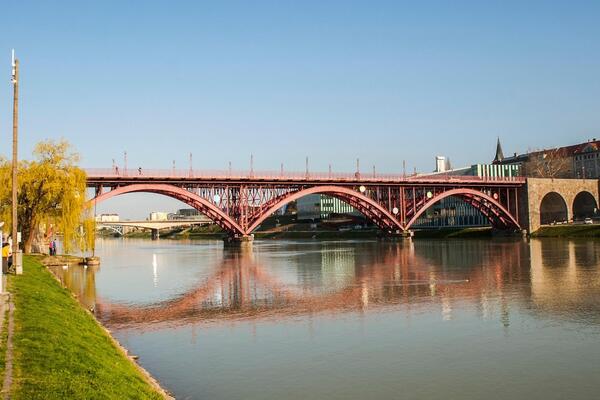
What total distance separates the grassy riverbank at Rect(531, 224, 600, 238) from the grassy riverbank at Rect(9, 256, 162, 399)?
84062 mm

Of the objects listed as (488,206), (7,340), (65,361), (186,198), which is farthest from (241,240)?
(65,361)

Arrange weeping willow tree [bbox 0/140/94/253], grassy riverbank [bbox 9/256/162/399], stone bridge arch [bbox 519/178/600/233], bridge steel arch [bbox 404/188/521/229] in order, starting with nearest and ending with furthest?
grassy riverbank [bbox 9/256/162/399]
weeping willow tree [bbox 0/140/94/253]
bridge steel arch [bbox 404/188/521/229]
stone bridge arch [bbox 519/178/600/233]

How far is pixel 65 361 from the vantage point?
12.9 m

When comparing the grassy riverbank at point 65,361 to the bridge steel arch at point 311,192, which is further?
the bridge steel arch at point 311,192

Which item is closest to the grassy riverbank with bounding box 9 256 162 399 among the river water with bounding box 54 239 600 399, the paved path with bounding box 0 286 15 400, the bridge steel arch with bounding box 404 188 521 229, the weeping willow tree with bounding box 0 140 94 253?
the paved path with bounding box 0 286 15 400

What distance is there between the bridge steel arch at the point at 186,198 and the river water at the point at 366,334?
105 feet

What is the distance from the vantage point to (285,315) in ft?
80.5

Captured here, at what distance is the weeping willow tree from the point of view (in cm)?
4612

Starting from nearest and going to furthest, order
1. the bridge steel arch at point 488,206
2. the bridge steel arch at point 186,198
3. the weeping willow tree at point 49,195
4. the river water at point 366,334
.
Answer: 1. the river water at point 366,334
2. the weeping willow tree at point 49,195
3. the bridge steel arch at point 186,198
4. the bridge steel arch at point 488,206

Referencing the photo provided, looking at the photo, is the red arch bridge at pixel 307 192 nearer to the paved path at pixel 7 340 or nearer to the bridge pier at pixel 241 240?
the bridge pier at pixel 241 240

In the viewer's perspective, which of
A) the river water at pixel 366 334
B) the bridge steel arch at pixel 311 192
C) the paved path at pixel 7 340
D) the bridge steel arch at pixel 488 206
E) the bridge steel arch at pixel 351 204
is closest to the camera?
the paved path at pixel 7 340

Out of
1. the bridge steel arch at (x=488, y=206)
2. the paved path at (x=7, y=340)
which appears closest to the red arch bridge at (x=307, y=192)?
the bridge steel arch at (x=488, y=206)

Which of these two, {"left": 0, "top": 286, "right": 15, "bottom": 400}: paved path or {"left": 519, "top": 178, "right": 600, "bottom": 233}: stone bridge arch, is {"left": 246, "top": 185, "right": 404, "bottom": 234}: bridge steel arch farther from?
{"left": 0, "top": 286, "right": 15, "bottom": 400}: paved path

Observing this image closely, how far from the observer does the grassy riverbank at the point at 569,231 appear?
88.6 metres
